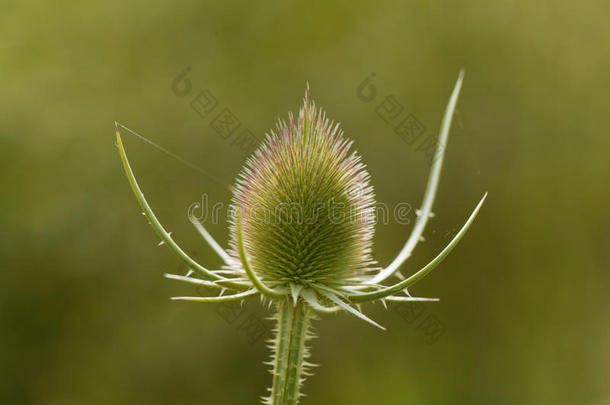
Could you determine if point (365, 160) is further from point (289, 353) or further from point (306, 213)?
point (289, 353)

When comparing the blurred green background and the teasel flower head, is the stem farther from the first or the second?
the blurred green background

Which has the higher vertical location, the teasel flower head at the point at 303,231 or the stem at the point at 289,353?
the teasel flower head at the point at 303,231

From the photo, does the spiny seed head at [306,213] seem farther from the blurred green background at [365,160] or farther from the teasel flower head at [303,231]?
the blurred green background at [365,160]

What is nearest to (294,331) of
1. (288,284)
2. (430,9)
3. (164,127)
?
(288,284)

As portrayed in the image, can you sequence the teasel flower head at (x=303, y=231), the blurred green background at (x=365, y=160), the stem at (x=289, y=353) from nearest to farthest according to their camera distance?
the stem at (x=289, y=353)
the teasel flower head at (x=303, y=231)
the blurred green background at (x=365, y=160)

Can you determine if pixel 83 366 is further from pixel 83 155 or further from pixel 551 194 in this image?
pixel 551 194

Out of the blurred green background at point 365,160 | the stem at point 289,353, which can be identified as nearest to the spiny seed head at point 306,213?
the stem at point 289,353

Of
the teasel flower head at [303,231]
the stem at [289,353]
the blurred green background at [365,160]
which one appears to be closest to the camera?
the stem at [289,353]
